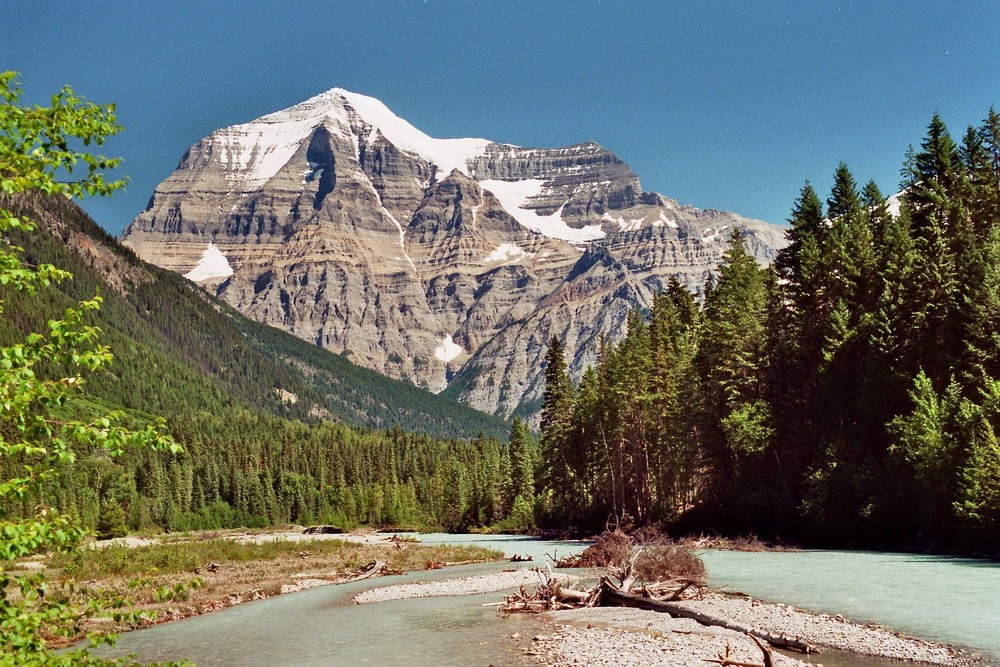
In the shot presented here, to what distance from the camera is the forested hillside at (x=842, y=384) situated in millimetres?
47469

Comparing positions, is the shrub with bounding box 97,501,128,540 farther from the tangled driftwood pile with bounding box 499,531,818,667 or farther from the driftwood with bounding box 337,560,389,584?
the tangled driftwood pile with bounding box 499,531,818,667

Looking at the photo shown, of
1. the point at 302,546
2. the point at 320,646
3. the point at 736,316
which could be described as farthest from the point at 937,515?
the point at 302,546

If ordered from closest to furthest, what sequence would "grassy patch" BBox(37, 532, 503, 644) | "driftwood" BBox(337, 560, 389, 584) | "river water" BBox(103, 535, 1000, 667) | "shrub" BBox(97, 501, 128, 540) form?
1. "river water" BBox(103, 535, 1000, 667)
2. "grassy patch" BBox(37, 532, 503, 644)
3. "driftwood" BBox(337, 560, 389, 584)
4. "shrub" BBox(97, 501, 128, 540)

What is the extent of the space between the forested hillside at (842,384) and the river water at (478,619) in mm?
7282

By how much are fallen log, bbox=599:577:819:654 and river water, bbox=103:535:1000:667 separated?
1.23m

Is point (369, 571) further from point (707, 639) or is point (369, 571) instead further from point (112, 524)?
point (112, 524)

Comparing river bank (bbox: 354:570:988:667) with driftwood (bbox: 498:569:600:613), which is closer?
river bank (bbox: 354:570:988:667)

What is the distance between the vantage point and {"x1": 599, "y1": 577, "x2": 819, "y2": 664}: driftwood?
21906mm

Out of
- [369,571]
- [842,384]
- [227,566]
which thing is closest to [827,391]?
[842,384]

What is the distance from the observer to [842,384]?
58.1 metres

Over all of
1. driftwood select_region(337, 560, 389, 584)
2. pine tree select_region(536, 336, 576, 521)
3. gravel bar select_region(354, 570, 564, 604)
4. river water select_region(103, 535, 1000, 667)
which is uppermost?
pine tree select_region(536, 336, 576, 521)

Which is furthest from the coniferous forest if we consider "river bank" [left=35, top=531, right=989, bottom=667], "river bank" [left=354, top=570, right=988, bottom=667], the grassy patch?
"river bank" [left=354, top=570, right=988, bottom=667]

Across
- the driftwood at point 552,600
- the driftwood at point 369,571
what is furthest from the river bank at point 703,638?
the driftwood at point 369,571

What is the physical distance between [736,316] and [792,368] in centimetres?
746
